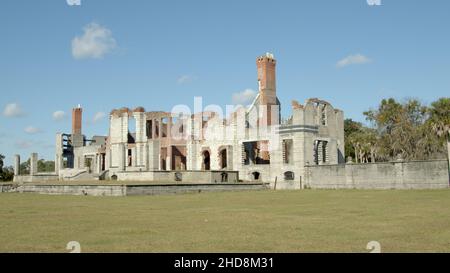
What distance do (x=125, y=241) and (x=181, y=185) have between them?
2256 cm

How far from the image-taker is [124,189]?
98.2ft

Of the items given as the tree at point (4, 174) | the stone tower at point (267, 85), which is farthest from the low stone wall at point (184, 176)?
the tree at point (4, 174)

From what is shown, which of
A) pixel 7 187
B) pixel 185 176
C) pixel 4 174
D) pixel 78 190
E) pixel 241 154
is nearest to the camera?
pixel 78 190

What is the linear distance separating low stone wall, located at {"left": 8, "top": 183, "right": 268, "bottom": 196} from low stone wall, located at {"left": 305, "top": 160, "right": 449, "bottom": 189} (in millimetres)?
6025

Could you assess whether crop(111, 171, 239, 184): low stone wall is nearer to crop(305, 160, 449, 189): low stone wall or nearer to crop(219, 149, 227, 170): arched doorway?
crop(305, 160, 449, 189): low stone wall

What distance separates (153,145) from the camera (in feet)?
162

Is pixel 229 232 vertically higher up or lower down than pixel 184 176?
lower down

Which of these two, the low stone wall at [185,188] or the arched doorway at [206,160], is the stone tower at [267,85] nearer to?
the arched doorway at [206,160]

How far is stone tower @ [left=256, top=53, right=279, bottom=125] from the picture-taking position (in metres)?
53.3

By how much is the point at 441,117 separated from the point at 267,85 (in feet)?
55.4

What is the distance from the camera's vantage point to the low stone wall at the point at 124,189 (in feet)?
99.9

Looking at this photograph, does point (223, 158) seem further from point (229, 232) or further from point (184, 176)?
point (229, 232)

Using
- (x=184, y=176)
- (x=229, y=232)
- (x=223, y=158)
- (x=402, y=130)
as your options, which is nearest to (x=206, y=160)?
(x=223, y=158)
